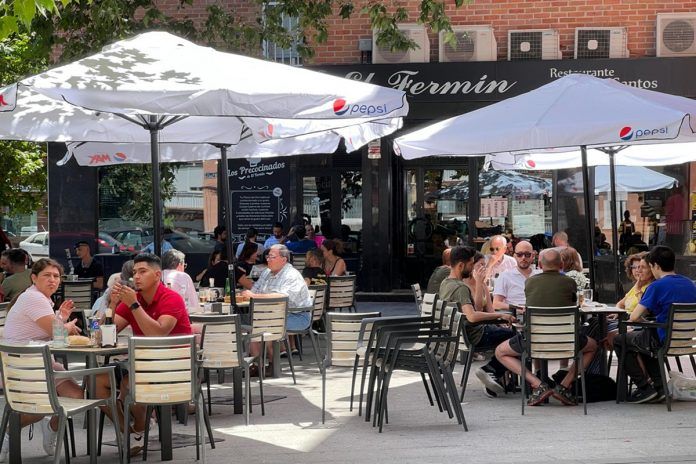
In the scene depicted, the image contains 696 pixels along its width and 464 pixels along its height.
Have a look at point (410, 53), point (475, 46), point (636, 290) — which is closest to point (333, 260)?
point (636, 290)

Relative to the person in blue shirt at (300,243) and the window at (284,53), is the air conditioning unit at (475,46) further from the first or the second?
the person in blue shirt at (300,243)

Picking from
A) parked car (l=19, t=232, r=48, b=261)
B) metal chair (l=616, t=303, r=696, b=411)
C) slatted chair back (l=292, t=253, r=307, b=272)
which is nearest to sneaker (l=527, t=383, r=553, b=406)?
metal chair (l=616, t=303, r=696, b=411)

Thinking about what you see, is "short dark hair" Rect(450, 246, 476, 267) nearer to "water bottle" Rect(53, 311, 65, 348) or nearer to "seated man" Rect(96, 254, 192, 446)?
"seated man" Rect(96, 254, 192, 446)

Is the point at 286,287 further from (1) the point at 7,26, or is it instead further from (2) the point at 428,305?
(1) the point at 7,26

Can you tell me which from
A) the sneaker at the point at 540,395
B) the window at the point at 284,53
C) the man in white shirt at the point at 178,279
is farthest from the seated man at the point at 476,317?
→ the window at the point at 284,53

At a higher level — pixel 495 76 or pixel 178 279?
pixel 495 76

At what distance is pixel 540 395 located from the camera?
10.6 metres

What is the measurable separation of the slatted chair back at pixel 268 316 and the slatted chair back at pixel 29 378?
3.59m

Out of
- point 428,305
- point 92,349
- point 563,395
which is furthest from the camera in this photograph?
point 428,305

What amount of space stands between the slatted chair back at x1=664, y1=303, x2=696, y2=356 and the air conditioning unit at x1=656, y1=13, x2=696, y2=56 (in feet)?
34.9

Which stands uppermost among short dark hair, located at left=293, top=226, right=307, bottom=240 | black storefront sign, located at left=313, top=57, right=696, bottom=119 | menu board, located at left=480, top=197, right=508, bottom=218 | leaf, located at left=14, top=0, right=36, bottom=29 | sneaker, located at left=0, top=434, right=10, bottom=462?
black storefront sign, located at left=313, top=57, right=696, bottom=119

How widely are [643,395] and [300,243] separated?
941cm

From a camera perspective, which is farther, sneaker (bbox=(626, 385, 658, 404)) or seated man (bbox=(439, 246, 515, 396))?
seated man (bbox=(439, 246, 515, 396))

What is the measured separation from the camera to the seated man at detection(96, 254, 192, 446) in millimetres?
8664
